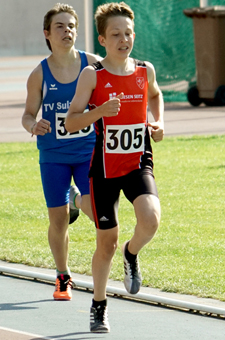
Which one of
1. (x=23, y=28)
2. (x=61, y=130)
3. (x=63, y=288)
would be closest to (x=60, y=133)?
(x=61, y=130)

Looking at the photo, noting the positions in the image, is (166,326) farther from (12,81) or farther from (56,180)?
(12,81)

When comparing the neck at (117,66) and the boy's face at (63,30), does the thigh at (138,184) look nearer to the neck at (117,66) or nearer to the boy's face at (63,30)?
the neck at (117,66)

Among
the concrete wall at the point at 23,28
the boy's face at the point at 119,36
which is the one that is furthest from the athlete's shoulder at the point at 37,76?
the concrete wall at the point at 23,28

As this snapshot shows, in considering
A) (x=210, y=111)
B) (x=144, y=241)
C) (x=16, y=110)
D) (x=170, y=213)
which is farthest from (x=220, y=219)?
(x=16, y=110)

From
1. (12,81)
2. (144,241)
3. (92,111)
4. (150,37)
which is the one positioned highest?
(92,111)

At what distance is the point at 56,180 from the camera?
5.38 metres

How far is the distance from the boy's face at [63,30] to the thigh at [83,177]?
832mm

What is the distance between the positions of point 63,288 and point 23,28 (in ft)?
148

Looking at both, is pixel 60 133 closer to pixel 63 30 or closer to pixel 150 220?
pixel 63 30

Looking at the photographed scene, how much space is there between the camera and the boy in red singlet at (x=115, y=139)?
4.41 meters

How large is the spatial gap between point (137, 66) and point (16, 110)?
602 inches

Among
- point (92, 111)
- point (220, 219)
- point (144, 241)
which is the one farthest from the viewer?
point (220, 219)

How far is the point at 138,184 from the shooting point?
4.46 meters

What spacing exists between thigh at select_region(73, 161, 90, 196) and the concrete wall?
43.3 metres
